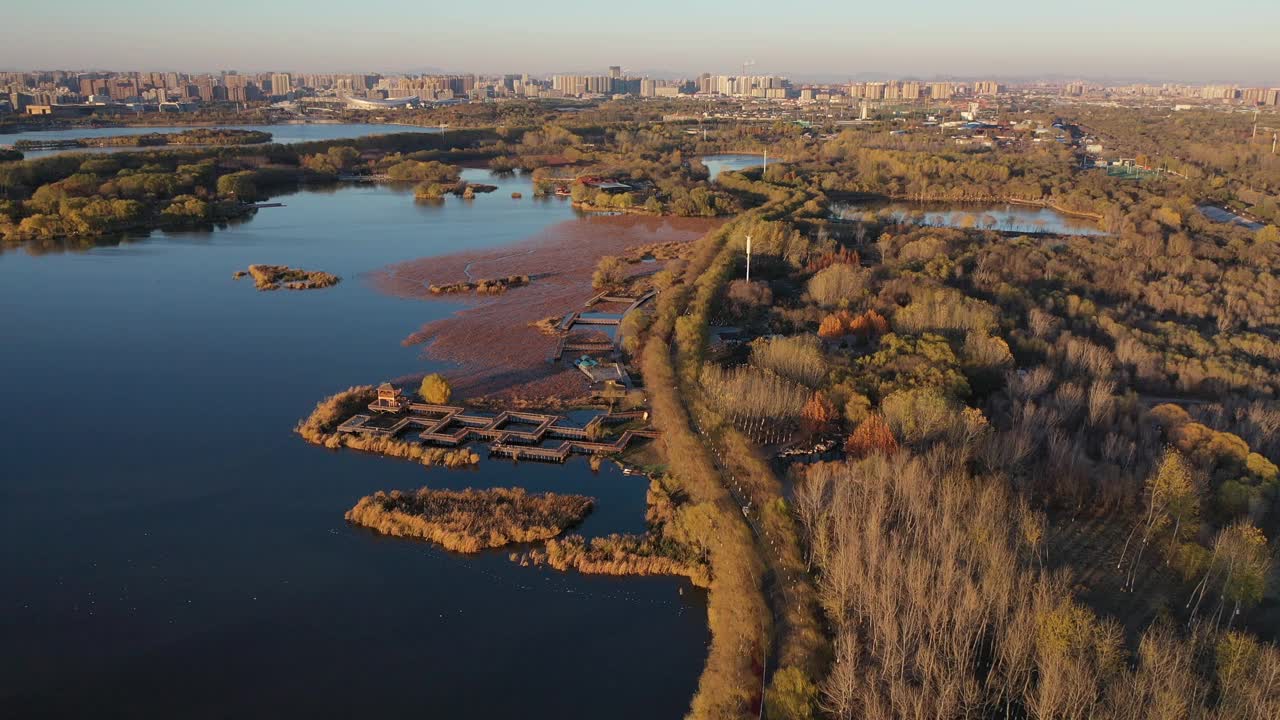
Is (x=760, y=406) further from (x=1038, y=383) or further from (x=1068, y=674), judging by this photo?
(x=1068, y=674)

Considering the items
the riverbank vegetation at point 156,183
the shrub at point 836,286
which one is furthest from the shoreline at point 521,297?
the riverbank vegetation at point 156,183

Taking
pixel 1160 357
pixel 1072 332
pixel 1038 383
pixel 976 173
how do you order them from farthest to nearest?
pixel 976 173, pixel 1072 332, pixel 1160 357, pixel 1038 383

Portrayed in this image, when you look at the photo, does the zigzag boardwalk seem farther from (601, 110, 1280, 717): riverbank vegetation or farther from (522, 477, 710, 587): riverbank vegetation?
(522, 477, 710, 587): riverbank vegetation

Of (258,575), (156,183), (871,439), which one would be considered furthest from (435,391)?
(156,183)

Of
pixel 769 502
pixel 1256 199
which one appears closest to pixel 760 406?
pixel 769 502

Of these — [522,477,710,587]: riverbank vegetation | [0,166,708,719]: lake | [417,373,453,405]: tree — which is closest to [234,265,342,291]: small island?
[0,166,708,719]: lake

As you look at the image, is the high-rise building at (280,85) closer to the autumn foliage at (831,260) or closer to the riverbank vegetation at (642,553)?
the autumn foliage at (831,260)
